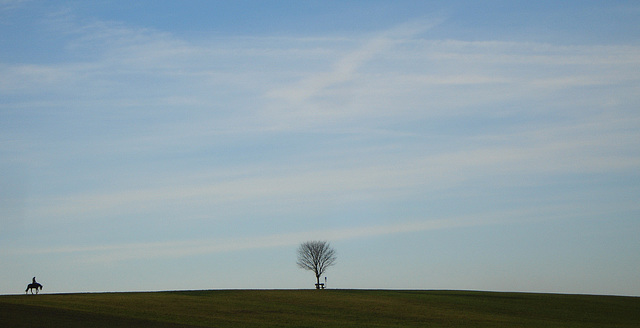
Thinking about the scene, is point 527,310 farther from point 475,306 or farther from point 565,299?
point 565,299

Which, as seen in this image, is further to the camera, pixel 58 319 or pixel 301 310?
pixel 301 310

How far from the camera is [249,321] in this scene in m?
45.9

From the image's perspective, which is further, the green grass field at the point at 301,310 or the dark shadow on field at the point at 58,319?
the green grass field at the point at 301,310

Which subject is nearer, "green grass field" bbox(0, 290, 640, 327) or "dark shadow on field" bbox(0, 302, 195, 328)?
"dark shadow on field" bbox(0, 302, 195, 328)

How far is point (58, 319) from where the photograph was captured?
41.5 metres

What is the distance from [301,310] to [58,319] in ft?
61.3

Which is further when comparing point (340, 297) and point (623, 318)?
point (340, 297)

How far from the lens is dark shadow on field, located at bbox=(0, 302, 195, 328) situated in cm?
3934

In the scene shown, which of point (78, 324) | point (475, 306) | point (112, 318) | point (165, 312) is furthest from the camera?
point (475, 306)

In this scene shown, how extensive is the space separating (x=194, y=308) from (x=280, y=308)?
6773mm

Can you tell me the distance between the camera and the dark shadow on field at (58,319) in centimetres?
3934

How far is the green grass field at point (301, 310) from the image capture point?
43875mm

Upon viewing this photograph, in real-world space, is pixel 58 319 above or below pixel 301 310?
below

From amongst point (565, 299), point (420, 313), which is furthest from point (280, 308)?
point (565, 299)
